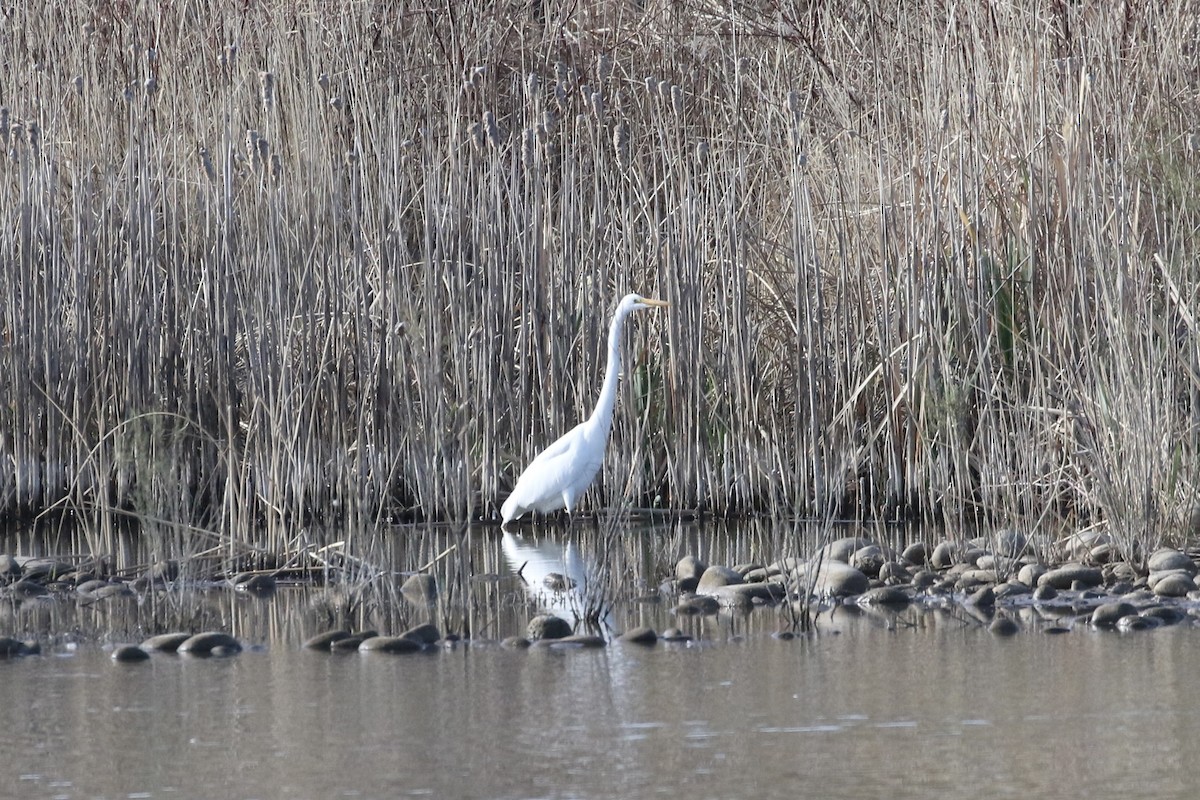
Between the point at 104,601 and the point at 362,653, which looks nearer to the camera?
the point at 362,653

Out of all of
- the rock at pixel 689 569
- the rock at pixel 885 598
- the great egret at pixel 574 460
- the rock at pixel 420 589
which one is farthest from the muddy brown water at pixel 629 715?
the great egret at pixel 574 460

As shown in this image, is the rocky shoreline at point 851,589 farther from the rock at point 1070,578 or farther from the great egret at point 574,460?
the great egret at point 574,460

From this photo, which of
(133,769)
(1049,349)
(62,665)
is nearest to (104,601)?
(62,665)

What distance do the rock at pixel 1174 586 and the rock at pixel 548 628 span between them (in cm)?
173

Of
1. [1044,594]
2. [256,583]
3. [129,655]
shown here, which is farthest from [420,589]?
[1044,594]

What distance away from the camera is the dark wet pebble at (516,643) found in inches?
181

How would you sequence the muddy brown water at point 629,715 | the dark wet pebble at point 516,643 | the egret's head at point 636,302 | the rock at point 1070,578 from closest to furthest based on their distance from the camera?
the muddy brown water at point 629,715 → the dark wet pebble at point 516,643 → the rock at point 1070,578 → the egret's head at point 636,302

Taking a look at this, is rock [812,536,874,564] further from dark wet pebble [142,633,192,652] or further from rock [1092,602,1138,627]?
dark wet pebble [142,633,192,652]

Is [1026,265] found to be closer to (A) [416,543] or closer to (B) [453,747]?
(A) [416,543]

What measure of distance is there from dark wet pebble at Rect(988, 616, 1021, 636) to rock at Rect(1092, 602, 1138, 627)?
0.22 metres

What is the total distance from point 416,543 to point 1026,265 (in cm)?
261

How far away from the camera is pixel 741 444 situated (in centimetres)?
705

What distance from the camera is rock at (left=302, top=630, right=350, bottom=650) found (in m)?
4.65

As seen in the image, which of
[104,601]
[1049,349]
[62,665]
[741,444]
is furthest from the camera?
[741,444]
